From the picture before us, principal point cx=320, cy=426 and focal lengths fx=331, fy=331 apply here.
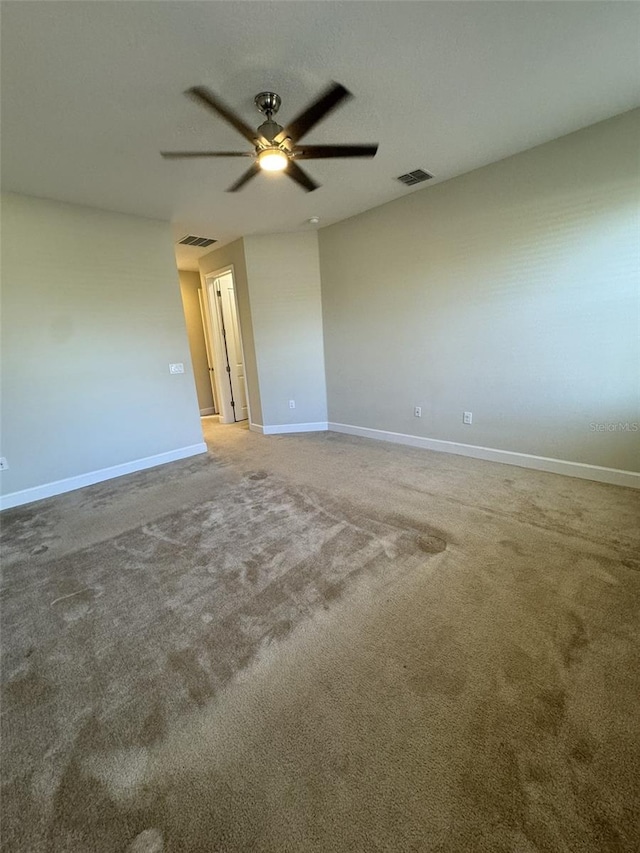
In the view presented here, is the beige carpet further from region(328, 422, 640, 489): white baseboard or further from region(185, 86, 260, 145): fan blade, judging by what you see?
region(185, 86, 260, 145): fan blade

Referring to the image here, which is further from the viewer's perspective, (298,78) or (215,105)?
(298,78)

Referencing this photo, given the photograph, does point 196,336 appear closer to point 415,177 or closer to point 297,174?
point 297,174

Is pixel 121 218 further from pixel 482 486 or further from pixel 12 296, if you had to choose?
pixel 482 486

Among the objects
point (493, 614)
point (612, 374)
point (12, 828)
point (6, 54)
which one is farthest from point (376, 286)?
point (12, 828)

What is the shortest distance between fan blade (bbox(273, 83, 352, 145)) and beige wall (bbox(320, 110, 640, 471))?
1.86m

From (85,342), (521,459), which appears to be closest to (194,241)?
(85,342)

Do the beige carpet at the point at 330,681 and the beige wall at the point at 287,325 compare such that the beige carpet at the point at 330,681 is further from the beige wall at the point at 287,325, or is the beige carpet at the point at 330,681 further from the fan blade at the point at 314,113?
the beige wall at the point at 287,325

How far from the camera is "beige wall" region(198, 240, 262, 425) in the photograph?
4.62 meters

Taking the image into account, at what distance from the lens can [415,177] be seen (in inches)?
123

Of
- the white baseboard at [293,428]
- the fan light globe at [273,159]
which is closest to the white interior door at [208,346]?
the white baseboard at [293,428]

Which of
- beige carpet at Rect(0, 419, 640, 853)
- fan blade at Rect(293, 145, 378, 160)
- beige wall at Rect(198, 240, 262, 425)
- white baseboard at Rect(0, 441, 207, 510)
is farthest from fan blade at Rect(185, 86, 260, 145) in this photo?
white baseboard at Rect(0, 441, 207, 510)

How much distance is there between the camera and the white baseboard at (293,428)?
505 centimetres

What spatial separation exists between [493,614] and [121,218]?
4.68 m

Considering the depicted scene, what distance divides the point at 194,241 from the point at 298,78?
10.6ft
